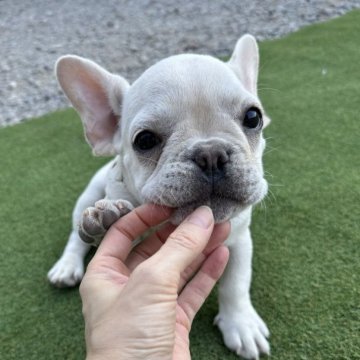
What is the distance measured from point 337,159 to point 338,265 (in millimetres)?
1055

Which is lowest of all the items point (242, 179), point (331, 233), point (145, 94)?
point (331, 233)

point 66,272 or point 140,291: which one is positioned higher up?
point 140,291

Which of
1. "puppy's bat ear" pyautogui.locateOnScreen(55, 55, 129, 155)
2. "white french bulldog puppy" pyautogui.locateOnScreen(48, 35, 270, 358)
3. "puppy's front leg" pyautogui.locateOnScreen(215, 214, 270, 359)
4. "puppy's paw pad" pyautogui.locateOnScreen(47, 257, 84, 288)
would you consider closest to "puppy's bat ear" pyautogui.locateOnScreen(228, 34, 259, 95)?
"white french bulldog puppy" pyautogui.locateOnScreen(48, 35, 270, 358)

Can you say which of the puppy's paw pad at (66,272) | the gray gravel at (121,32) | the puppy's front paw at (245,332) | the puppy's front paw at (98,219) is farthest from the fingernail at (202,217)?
the gray gravel at (121,32)

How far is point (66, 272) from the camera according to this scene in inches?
98.0

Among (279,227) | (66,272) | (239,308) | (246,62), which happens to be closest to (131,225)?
(239,308)

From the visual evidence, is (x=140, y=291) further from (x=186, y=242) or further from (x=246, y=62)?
(x=246, y=62)

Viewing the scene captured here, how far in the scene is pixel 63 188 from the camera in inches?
134

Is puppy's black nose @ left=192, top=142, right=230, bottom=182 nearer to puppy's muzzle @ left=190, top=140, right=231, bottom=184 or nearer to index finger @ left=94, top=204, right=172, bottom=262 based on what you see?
puppy's muzzle @ left=190, top=140, right=231, bottom=184

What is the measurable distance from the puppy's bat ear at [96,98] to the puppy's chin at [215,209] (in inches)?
29.9

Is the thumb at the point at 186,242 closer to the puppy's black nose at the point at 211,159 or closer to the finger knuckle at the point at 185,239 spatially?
the finger knuckle at the point at 185,239

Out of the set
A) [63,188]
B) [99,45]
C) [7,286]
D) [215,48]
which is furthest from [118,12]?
[7,286]

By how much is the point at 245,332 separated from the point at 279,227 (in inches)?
32.5

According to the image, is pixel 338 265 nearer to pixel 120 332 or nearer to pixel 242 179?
pixel 242 179
